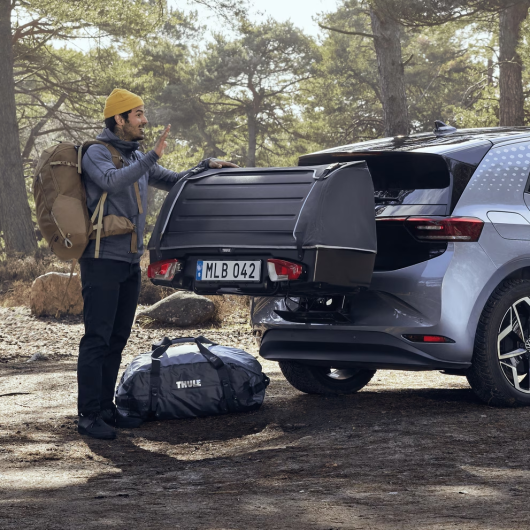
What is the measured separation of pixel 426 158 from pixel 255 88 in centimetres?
3779

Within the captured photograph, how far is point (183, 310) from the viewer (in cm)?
1220

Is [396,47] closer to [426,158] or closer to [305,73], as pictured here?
[426,158]

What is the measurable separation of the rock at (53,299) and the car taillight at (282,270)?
28.4 feet

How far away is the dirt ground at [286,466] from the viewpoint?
326cm

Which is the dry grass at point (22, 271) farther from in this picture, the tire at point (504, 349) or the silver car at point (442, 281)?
the tire at point (504, 349)

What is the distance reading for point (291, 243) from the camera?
186 inches

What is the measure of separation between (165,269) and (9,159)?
56.2 feet

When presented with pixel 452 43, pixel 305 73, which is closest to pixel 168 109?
pixel 305 73

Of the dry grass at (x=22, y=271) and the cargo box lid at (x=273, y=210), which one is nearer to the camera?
the cargo box lid at (x=273, y=210)

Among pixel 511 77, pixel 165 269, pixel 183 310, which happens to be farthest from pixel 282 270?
pixel 511 77

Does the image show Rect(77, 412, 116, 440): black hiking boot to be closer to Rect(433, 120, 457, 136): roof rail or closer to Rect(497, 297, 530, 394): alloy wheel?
Rect(497, 297, 530, 394): alloy wheel

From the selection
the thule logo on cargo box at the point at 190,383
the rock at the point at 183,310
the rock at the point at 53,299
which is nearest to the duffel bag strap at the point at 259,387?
the thule logo on cargo box at the point at 190,383

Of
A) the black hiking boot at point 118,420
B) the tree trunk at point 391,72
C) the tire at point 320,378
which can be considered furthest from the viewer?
the tree trunk at point 391,72

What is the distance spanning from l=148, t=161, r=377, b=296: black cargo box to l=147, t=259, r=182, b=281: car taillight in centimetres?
3
